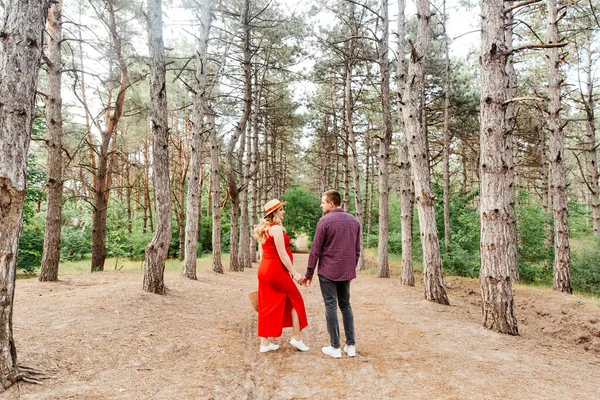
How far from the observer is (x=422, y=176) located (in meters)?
7.89

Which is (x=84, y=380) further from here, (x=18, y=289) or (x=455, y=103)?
(x=455, y=103)

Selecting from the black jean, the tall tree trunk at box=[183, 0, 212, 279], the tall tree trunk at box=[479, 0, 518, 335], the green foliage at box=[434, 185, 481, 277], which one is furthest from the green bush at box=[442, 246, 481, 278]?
the black jean

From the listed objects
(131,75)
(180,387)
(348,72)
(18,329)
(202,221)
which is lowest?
(180,387)

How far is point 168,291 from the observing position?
24.3 feet

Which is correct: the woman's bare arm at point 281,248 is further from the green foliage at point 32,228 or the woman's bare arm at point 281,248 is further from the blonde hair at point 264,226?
the green foliage at point 32,228

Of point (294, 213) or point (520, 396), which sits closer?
point (520, 396)

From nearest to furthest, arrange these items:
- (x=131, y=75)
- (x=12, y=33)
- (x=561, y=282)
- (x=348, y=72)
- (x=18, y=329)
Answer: (x=12, y=33)
(x=18, y=329)
(x=561, y=282)
(x=131, y=75)
(x=348, y=72)

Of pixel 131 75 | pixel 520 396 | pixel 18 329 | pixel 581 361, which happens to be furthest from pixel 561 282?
pixel 131 75

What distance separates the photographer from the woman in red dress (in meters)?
4.25

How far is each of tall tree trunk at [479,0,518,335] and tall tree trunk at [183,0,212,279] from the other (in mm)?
8042

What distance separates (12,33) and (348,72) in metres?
13.7

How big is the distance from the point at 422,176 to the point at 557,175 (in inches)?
175

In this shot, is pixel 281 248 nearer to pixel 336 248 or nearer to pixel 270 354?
A: pixel 336 248

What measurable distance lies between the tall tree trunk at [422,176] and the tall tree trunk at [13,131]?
693cm
